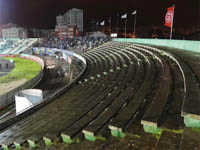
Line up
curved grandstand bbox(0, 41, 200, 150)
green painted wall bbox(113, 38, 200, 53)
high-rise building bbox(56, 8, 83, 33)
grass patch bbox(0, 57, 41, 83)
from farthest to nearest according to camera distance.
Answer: high-rise building bbox(56, 8, 83, 33) < grass patch bbox(0, 57, 41, 83) < green painted wall bbox(113, 38, 200, 53) < curved grandstand bbox(0, 41, 200, 150)

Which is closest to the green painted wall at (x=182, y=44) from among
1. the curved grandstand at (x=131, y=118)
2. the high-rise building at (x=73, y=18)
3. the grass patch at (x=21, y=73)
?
the curved grandstand at (x=131, y=118)

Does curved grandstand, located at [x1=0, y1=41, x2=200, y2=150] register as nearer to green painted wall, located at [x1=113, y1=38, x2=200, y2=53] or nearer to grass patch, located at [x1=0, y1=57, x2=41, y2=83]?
green painted wall, located at [x1=113, y1=38, x2=200, y2=53]

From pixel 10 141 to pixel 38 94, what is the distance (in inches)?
276

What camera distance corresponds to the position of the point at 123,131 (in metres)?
3.52

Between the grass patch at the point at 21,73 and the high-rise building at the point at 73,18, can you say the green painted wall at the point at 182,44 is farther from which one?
the high-rise building at the point at 73,18

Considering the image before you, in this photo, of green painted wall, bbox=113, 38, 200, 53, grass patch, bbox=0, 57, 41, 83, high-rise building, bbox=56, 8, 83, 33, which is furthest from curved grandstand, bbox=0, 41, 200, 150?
high-rise building, bbox=56, 8, 83, 33

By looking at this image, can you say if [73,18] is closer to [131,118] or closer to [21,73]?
[21,73]

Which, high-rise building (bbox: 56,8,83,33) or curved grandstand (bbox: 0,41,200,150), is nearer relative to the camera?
curved grandstand (bbox: 0,41,200,150)

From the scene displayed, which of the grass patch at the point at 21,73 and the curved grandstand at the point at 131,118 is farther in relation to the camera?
the grass patch at the point at 21,73

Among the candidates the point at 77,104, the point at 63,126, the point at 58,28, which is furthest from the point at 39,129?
the point at 58,28

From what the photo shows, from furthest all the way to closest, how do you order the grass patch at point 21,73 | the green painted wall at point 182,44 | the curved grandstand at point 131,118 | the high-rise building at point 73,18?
the high-rise building at point 73,18, the grass patch at point 21,73, the green painted wall at point 182,44, the curved grandstand at point 131,118

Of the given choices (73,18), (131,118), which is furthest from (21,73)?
(73,18)

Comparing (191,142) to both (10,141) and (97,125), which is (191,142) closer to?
(97,125)

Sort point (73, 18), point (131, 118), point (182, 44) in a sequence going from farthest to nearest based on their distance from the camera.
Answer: point (73, 18) < point (182, 44) < point (131, 118)
